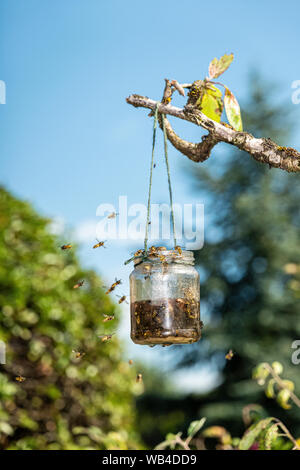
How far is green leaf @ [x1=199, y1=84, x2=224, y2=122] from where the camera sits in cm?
184

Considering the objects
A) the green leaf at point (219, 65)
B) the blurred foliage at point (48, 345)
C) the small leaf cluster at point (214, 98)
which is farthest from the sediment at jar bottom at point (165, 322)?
the blurred foliage at point (48, 345)

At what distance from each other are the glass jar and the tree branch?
0.42 m

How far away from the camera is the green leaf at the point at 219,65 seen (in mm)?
1741

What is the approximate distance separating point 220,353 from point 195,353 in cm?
48

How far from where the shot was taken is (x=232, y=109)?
181cm

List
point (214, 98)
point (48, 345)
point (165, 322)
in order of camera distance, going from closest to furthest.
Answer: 1. point (165, 322)
2. point (214, 98)
3. point (48, 345)

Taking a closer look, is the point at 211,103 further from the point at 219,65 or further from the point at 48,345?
the point at 48,345

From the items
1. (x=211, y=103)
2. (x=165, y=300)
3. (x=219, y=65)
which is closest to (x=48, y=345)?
(x=165, y=300)

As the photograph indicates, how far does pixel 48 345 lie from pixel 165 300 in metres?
2.09

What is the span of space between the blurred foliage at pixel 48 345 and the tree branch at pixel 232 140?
1.88 m

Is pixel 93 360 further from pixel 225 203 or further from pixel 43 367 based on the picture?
pixel 225 203

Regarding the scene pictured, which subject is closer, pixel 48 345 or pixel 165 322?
pixel 165 322

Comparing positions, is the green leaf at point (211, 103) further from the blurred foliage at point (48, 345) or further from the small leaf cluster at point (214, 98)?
the blurred foliage at point (48, 345)
